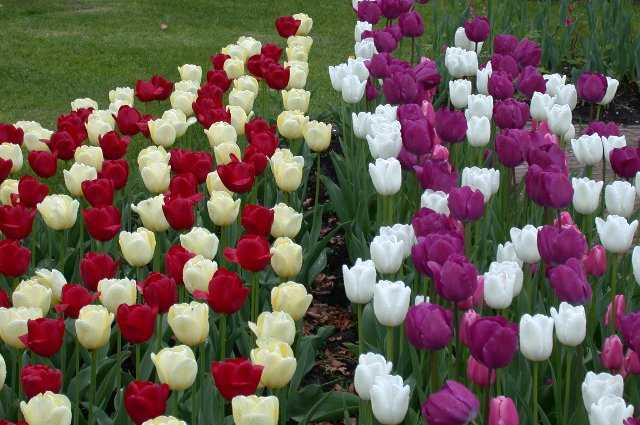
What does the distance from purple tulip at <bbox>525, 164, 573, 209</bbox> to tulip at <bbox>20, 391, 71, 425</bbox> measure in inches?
54.6

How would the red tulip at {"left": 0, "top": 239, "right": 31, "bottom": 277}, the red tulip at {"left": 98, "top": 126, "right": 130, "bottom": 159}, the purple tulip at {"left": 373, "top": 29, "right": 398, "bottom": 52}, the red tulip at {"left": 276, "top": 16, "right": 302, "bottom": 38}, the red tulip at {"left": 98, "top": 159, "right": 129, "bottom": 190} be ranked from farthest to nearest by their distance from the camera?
the red tulip at {"left": 276, "top": 16, "right": 302, "bottom": 38} < the purple tulip at {"left": 373, "top": 29, "right": 398, "bottom": 52} < the red tulip at {"left": 98, "top": 126, "right": 130, "bottom": 159} < the red tulip at {"left": 98, "top": 159, "right": 129, "bottom": 190} < the red tulip at {"left": 0, "top": 239, "right": 31, "bottom": 277}

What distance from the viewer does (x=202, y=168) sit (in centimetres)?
369

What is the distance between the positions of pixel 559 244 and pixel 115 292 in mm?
1047

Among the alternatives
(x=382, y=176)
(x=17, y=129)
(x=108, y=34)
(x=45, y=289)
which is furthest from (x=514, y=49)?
(x=108, y=34)

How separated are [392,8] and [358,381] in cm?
334

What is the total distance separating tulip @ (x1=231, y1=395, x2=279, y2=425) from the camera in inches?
87.8

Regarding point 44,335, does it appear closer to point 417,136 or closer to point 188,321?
point 188,321

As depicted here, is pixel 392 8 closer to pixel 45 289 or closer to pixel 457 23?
pixel 457 23

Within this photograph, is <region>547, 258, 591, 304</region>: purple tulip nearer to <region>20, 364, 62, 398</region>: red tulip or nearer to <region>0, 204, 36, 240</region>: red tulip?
<region>20, 364, 62, 398</region>: red tulip

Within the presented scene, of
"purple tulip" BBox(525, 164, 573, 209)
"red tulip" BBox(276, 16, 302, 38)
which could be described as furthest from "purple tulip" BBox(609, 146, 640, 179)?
"red tulip" BBox(276, 16, 302, 38)

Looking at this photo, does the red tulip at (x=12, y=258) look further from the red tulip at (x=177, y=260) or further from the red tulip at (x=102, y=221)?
the red tulip at (x=177, y=260)

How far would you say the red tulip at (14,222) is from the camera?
10.6 feet

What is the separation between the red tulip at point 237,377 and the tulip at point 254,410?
0.26ft

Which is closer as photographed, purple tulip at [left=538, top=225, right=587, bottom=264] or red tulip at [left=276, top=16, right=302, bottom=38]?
purple tulip at [left=538, top=225, right=587, bottom=264]
